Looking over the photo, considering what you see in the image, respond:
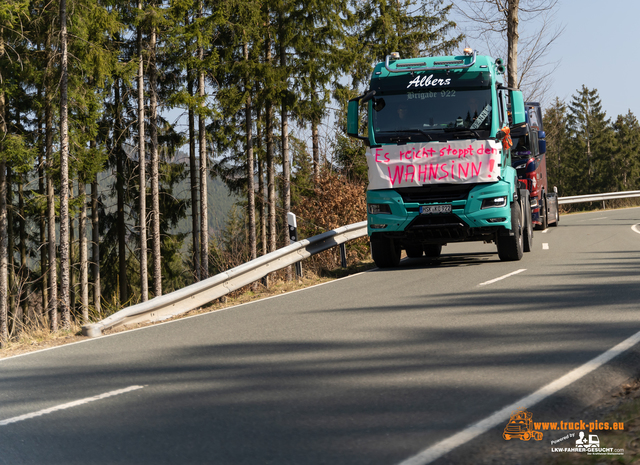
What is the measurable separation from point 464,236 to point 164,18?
18422 millimetres

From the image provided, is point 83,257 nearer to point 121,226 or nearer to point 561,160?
point 121,226

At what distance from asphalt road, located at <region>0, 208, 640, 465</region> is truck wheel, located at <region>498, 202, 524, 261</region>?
9.09 ft

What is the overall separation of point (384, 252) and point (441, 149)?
8.35 feet

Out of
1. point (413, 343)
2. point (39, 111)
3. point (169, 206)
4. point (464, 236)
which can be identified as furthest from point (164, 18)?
point (413, 343)

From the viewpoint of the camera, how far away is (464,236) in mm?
12867

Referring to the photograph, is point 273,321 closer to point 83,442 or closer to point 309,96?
point 83,442

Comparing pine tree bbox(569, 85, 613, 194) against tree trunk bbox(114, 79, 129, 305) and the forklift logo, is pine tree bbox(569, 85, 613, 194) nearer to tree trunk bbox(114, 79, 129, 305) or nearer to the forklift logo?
tree trunk bbox(114, 79, 129, 305)

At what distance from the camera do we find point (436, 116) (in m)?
12.8

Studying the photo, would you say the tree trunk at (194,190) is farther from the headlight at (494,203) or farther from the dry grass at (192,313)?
the headlight at (494,203)

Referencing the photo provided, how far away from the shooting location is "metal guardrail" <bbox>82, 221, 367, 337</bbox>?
31.5ft

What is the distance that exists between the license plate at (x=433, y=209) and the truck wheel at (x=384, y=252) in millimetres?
1284

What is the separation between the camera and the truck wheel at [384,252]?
13.8m

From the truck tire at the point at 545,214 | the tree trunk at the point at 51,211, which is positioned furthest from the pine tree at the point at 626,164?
the tree trunk at the point at 51,211

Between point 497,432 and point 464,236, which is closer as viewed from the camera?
point 497,432
